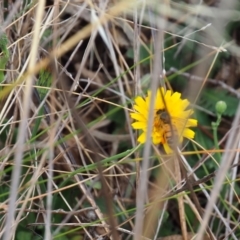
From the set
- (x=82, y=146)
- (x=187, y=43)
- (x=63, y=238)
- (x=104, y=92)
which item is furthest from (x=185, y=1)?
→ (x=63, y=238)

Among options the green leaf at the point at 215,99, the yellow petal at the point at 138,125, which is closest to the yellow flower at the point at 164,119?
the yellow petal at the point at 138,125

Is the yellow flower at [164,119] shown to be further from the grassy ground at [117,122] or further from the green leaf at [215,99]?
the green leaf at [215,99]

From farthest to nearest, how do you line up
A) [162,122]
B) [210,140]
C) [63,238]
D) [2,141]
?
1. [210,140]
2. [2,141]
3. [63,238]
4. [162,122]

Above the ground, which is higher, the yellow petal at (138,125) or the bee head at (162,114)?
the bee head at (162,114)

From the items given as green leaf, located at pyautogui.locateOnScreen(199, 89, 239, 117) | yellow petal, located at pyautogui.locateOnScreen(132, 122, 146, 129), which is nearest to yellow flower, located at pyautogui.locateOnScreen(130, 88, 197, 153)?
yellow petal, located at pyautogui.locateOnScreen(132, 122, 146, 129)

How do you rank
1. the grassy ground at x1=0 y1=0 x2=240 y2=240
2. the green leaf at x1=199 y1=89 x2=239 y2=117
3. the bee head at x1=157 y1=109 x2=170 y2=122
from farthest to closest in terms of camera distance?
the green leaf at x1=199 y1=89 x2=239 y2=117 < the grassy ground at x1=0 y1=0 x2=240 y2=240 < the bee head at x1=157 y1=109 x2=170 y2=122

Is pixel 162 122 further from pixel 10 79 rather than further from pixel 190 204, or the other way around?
pixel 10 79

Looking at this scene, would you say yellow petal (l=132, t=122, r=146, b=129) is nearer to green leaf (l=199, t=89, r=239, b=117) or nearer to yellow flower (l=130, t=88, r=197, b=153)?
yellow flower (l=130, t=88, r=197, b=153)

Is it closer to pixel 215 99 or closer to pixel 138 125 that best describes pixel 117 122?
pixel 215 99
